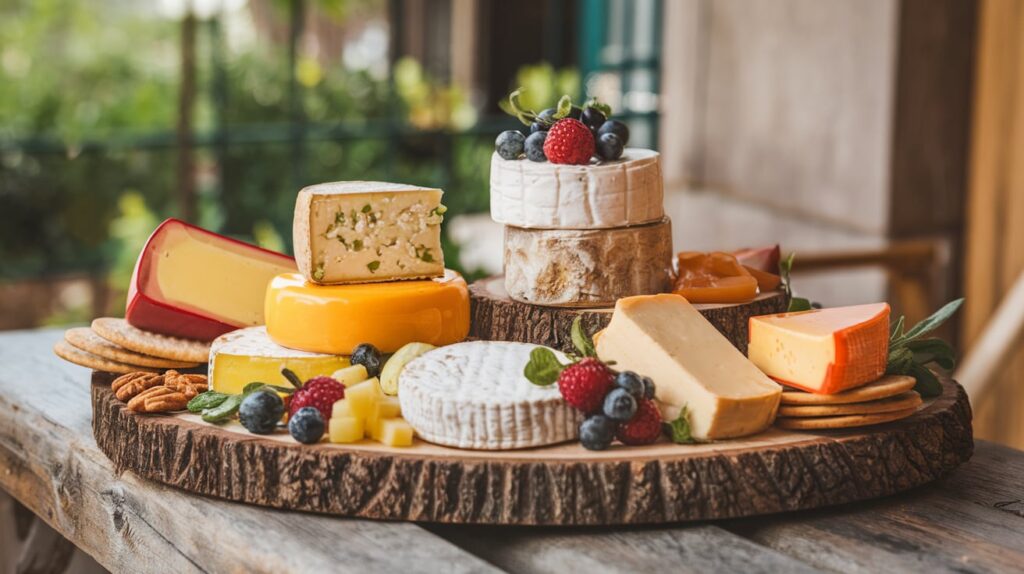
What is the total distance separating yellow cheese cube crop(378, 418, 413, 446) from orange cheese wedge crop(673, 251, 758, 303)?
0.61m

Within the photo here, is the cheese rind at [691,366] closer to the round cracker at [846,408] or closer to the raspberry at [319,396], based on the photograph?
the round cracker at [846,408]

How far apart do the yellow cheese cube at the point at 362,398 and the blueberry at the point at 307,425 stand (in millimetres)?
48

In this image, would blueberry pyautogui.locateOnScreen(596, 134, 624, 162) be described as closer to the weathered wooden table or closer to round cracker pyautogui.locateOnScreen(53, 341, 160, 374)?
the weathered wooden table

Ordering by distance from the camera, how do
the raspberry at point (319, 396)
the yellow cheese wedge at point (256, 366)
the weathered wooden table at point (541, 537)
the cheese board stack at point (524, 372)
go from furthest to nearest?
the yellow cheese wedge at point (256, 366)
the raspberry at point (319, 396)
the cheese board stack at point (524, 372)
the weathered wooden table at point (541, 537)

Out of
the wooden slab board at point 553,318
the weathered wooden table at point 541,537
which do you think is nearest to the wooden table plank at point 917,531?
the weathered wooden table at point 541,537

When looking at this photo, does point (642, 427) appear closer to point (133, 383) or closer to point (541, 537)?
point (541, 537)

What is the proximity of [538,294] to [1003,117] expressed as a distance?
2750 mm

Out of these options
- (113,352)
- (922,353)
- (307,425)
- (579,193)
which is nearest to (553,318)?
(579,193)

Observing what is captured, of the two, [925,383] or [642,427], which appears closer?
[642,427]

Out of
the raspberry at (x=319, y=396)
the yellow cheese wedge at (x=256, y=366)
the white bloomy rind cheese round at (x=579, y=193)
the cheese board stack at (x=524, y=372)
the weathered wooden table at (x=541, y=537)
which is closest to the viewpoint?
the weathered wooden table at (x=541, y=537)

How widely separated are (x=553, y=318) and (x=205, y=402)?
575mm

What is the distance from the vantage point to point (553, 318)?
2.01 m

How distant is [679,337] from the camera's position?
1730 mm

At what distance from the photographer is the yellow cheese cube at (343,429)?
167cm
